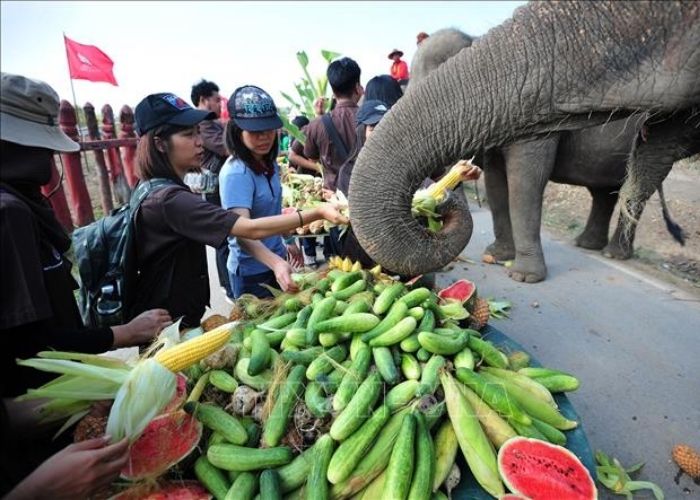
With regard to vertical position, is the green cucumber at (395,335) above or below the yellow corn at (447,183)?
below

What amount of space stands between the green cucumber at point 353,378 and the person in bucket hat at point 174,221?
90 cm

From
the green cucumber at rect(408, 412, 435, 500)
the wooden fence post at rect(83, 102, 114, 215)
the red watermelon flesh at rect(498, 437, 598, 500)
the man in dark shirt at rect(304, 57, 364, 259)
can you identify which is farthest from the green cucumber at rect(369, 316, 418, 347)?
the wooden fence post at rect(83, 102, 114, 215)

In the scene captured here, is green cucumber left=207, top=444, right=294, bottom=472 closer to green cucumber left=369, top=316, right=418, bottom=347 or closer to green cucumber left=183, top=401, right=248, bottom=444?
green cucumber left=183, top=401, right=248, bottom=444

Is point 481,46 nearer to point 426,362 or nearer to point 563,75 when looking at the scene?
point 563,75

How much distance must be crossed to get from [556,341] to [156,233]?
3.26 meters

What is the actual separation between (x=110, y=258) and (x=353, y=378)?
1.37 meters

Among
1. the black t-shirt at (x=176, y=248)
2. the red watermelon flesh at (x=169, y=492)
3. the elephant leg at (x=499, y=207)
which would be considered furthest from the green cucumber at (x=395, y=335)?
→ the elephant leg at (x=499, y=207)

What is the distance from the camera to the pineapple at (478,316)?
→ 2.22 m

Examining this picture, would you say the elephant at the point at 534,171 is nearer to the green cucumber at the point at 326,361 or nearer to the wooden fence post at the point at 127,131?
the green cucumber at the point at 326,361

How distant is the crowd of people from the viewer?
116cm

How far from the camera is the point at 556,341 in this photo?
3717 mm

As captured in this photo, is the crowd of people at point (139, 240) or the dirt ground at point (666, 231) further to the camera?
the dirt ground at point (666, 231)

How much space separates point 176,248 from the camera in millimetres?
2238

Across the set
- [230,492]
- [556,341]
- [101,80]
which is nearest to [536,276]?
[556,341]
